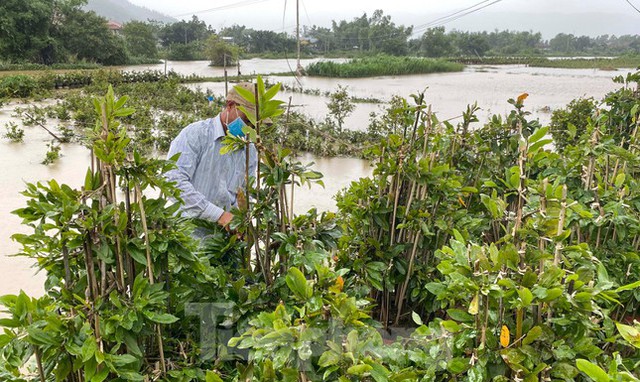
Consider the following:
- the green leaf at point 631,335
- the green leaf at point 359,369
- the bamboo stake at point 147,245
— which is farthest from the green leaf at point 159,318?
the green leaf at point 631,335

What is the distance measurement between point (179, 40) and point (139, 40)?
14307 mm

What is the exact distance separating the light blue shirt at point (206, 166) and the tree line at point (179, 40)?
16.0ft

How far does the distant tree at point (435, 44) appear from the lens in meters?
42.8

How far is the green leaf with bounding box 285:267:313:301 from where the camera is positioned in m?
0.92

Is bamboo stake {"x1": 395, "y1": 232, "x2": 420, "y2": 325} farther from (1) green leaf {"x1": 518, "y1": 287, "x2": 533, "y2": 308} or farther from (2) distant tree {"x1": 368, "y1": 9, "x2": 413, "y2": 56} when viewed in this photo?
(2) distant tree {"x1": 368, "y1": 9, "x2": 413, "y2": 56}

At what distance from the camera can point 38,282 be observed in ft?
11.5

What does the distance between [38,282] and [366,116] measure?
9.34m

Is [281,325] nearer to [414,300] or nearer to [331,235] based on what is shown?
[331,235]

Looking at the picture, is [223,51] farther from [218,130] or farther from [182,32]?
[182,32]

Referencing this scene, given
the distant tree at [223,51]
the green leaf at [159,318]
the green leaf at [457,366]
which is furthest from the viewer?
the distant tree at [223,51]

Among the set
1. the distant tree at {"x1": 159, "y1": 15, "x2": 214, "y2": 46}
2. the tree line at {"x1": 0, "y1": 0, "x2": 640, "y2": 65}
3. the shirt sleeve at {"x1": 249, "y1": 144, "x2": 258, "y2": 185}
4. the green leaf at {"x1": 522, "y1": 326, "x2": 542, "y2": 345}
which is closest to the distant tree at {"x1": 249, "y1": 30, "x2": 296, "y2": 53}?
the tree line at {"x1": 0, "y1": 0, "x2": 640, "y2": 65}

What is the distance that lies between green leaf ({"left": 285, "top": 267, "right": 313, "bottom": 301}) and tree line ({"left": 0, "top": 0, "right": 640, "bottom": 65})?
6211mm

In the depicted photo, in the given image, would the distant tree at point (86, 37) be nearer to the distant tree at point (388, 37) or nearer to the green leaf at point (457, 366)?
the distant tree at point (388, 37)

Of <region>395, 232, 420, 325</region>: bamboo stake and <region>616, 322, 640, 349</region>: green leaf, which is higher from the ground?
<region>616, 322, 640, 349</region>: green leaf
